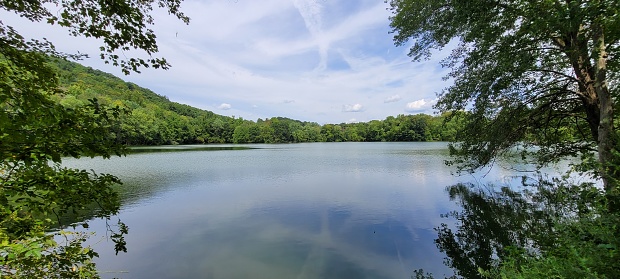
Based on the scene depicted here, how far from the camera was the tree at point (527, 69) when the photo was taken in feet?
15.6

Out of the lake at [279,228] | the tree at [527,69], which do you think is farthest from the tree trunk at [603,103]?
the lake at [279,228]

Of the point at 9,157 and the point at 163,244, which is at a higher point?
the point at 9,157

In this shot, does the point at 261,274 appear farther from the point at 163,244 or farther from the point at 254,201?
the point at 254,201

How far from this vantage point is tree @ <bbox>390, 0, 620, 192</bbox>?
4762mm

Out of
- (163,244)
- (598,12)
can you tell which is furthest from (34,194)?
(598,12)

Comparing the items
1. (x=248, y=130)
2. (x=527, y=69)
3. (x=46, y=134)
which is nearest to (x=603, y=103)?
(x=527, y=69)

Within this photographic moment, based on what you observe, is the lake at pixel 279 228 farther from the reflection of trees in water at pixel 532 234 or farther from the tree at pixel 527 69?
the tree at pixel 527 69

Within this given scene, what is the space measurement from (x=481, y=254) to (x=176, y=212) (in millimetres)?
11101

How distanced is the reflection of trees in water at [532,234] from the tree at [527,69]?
117 cm

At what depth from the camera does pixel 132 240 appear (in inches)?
337

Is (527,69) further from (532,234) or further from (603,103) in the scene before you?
(532,234)

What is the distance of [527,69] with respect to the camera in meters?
5.96

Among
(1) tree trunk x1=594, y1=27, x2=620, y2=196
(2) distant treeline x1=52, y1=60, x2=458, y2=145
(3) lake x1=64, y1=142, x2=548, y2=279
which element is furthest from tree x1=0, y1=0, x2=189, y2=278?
(2) distant treeline x1=52, y1=60, x2=458, y2=145

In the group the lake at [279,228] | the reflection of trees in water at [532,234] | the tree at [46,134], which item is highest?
Result: the tree at [46,134]
